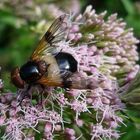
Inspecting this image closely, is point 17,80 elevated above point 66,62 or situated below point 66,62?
below

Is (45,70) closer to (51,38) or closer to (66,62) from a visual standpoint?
(66,62)

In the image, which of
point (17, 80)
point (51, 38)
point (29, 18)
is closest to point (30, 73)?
Result: point (17, 80)

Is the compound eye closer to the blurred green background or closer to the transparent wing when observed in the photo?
the transparent wing

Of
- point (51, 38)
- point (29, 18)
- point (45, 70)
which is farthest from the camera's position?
point (29, 18)

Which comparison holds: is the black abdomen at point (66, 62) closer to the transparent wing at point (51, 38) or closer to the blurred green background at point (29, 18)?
the transparent wing at point (51, 38)

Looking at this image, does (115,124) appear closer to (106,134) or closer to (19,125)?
(106,134)

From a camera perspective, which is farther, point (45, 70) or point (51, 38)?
point (51, 38)

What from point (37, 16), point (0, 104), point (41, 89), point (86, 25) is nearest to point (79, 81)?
point (41, 89)
